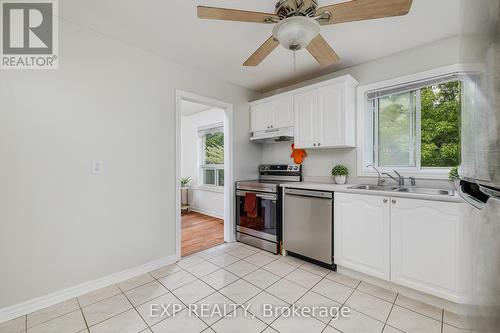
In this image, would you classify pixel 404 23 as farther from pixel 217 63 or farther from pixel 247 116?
pixel 247 116

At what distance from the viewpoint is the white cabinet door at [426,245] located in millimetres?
1647

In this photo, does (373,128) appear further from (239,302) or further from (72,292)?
(72,292)

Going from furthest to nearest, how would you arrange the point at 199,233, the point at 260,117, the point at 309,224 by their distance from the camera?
the point at 199,233 < the point at 260,117 < the point at 309,224

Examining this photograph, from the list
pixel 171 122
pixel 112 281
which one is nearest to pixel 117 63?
pixel 171 122

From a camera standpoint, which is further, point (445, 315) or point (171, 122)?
point (171, 122)

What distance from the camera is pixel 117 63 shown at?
2188mm

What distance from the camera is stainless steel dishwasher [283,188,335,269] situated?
7.70 feet

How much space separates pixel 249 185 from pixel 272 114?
1.15 metres

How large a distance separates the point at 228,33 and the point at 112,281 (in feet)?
8.90

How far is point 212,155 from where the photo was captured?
511cm

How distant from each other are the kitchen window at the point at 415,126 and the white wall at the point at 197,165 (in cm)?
305

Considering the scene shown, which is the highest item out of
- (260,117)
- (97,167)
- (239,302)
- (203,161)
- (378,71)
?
(378,71)

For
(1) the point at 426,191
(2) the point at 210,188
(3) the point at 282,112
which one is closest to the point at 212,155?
(2) the point at 210,188

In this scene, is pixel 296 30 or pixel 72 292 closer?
pixel 296 30
